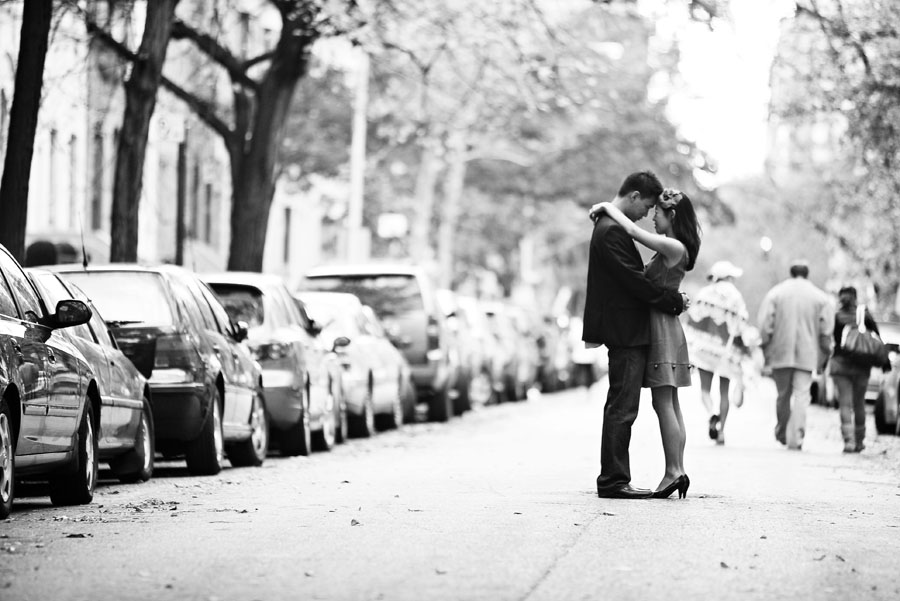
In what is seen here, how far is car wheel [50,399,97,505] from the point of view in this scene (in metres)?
12.3

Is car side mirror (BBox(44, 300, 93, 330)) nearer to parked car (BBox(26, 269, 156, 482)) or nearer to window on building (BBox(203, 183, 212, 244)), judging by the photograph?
parked car (BBox(26, 269, 156, 482))

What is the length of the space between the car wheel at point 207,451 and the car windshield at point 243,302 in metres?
2.99

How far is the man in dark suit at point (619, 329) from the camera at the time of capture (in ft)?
41.4

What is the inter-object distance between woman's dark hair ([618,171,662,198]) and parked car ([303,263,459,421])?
13013 mm

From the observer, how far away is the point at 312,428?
63.1 ft

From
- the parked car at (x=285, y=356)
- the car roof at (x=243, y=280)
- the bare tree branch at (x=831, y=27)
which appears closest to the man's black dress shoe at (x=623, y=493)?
the parked car at (x=285, y=356)

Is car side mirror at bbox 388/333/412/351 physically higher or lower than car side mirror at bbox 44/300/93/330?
lower

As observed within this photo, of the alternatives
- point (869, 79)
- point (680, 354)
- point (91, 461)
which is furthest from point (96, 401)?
point (869, 79)

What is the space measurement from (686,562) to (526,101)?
2006 cm

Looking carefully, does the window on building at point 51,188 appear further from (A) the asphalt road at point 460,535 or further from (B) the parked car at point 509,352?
(A) the asphalt road at point 460,535

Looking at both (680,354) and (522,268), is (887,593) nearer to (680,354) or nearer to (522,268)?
(680,354)

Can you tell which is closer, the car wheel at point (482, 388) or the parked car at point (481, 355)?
the parked car at point (481, 355)

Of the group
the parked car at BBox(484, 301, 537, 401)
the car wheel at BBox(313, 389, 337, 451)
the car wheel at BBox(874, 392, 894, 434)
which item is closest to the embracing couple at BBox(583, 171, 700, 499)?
the car wheel at BBox(313, 389, 337, 451)


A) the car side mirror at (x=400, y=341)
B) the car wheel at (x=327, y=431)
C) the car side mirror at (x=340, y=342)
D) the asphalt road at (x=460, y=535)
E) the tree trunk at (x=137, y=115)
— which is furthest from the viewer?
the car side mirror at (x=400, y=341)
